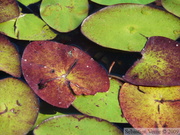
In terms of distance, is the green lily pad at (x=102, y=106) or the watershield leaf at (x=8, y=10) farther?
the watershield leaf at (x=8, y=10)

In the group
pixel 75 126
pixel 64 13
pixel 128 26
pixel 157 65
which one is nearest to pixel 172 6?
pixel 128 26

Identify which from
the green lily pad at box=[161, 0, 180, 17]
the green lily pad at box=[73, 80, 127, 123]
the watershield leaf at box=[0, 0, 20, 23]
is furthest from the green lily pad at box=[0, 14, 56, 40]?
the green lily pad at box=[161, 0, 180, 17]

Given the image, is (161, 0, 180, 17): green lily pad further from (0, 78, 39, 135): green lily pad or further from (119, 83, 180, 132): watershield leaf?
(0, 78, 39, 135): green lily pad

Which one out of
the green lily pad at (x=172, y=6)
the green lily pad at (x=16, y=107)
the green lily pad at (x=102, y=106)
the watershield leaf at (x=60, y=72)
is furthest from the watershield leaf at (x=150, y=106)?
the green lily pad at (x=172, y=6)

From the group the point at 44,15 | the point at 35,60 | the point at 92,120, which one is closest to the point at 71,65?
the point at 35,60

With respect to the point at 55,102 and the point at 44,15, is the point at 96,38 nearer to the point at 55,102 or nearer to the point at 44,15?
the point at 44,15

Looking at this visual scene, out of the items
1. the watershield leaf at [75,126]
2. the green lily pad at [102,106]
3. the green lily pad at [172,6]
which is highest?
the green lily pad at [172,6]

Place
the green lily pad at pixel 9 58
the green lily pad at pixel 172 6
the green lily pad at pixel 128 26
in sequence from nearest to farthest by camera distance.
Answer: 1. the green lily pad at pixel 9 58
2. the green lily pad at pixel 128 26
3. the green lily pad at pixel 172 6

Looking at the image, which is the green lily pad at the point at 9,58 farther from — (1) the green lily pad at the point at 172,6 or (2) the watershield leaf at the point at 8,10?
(1) the green lily pad at the point at 172,6
